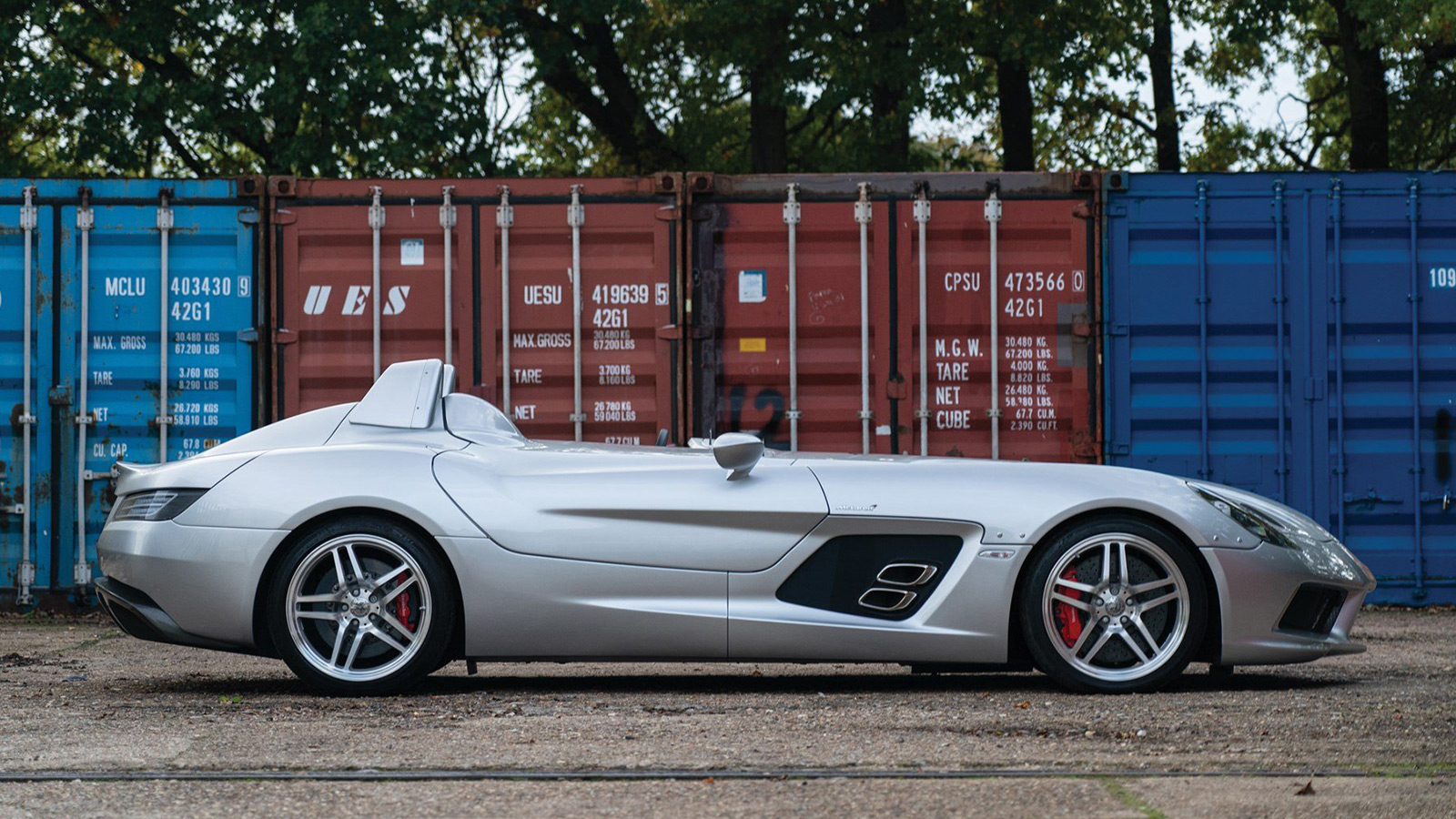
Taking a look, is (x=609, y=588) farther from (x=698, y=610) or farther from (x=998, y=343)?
(x=998, y=343)

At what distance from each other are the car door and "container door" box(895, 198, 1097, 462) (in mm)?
4595

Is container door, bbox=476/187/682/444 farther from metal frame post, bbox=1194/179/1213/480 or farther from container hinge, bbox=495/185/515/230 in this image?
metal frame post, bbox=1194/179/1213/480

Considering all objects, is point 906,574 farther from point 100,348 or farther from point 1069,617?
point 100,348

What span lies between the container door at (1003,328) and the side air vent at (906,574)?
456cm

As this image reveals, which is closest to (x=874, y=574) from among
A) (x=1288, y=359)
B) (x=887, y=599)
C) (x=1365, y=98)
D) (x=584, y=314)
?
(x=887, y=599)

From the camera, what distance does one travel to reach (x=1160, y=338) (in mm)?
10383

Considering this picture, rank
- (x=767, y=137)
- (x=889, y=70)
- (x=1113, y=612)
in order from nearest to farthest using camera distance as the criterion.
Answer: (x=1113, y=612)
(x=889, y=70)
(x=767, y=137)

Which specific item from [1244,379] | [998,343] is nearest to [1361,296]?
[1244,379]

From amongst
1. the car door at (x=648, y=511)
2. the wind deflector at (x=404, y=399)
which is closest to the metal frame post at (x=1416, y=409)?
the car door at (x=648, y=511)

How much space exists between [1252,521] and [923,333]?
462 centimetres

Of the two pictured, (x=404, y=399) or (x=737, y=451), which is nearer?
(x=737, y=451)

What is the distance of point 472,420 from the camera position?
6.21 metres

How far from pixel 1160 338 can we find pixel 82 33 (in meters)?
11.5

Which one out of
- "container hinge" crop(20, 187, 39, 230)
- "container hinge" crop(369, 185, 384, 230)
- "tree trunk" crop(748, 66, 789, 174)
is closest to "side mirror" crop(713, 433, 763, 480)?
"container hinge" crop(369, 185, 384, 230)
